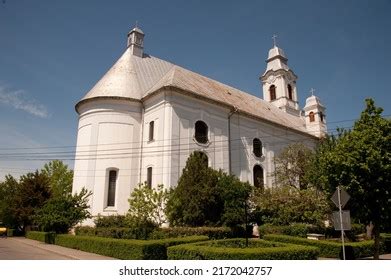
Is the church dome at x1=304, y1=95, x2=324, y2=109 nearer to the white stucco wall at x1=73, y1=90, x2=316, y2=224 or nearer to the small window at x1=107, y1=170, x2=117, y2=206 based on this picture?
the white stucco wall at x1=73, y1=90, x2=316, y2=224

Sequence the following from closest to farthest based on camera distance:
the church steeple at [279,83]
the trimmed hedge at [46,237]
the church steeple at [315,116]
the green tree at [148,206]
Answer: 1. the green tree at [148,206]
2. the trimmed hedge at [46,237]
3. the church steeple at [315,116]
4. the church steeple at [279,83]

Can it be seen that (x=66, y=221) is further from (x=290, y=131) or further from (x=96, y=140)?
(x=290, y=131)

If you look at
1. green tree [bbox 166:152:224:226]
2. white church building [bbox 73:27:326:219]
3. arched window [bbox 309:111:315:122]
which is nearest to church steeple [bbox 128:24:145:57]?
white church building [bbox 73:27:326:219]

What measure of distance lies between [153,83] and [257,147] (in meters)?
10.7

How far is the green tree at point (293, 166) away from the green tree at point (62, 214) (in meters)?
15.1

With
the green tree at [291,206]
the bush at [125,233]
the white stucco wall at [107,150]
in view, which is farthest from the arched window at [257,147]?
the bush at [125,233]

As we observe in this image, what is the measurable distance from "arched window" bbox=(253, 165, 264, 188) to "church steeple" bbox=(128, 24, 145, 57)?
46.7 ft

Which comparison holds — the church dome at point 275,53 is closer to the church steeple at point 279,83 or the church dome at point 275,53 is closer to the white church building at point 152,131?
the church steeple at point 279,83

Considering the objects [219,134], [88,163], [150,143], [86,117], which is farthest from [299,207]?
[86,117]

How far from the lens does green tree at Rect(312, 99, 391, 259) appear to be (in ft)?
38.4

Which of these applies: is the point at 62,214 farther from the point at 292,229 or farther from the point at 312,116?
the point at 312,116

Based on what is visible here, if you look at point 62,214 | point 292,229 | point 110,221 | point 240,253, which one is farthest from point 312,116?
point 240,253

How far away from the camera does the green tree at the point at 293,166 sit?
27.0 metres

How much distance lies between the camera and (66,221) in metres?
19.4
